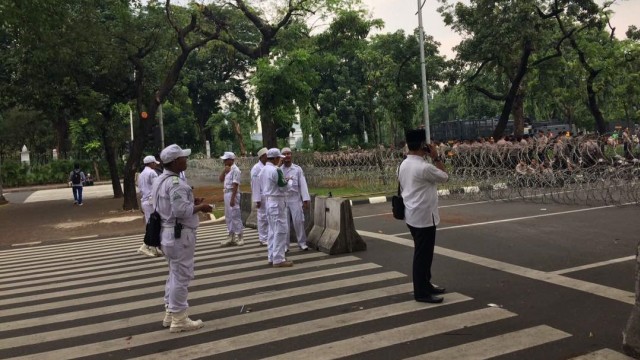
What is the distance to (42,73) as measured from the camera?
68.3ft

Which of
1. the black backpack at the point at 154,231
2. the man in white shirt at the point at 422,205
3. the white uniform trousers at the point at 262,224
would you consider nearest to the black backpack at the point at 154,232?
the black backpack at the point at 154,231

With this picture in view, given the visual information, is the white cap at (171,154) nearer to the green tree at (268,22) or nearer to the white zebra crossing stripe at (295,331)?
the white zebra crossing stripe at (295,331)

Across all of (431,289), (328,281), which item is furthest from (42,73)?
(431,289)

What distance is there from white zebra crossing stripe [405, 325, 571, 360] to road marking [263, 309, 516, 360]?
1.22 ft

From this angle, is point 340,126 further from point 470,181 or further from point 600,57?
point 470,181

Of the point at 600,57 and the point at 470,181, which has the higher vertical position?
the point at 600,57

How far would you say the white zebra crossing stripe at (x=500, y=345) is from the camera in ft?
14.2

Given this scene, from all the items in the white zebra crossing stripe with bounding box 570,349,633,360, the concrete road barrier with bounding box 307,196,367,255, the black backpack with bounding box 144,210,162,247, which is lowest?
the white zebra crossing stripe with bounding box 570,349,633,360

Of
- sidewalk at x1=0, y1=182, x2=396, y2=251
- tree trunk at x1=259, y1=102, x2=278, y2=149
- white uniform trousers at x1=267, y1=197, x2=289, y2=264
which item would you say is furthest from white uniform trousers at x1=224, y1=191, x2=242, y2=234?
tree trunk at x1=259, y1=102, x2=278, y2=149

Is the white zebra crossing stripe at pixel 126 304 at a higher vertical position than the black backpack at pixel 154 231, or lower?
lower

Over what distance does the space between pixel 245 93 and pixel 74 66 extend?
35519mm

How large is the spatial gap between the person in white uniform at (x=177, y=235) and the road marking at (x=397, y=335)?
1.28 meters

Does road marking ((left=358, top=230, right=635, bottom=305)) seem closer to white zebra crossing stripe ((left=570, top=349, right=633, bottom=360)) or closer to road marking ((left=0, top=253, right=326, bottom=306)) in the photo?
white zebra crossing stripe ((left=570, top=349, right=633, bottom=360))

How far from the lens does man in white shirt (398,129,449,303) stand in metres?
5.75
